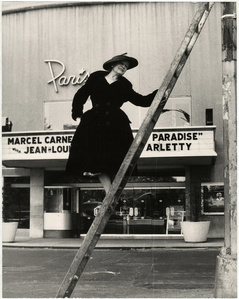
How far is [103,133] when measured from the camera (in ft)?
30.3

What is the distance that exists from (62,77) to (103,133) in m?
11.3

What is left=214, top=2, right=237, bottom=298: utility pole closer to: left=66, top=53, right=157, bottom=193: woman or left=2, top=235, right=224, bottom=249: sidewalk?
left=66, top=53, right=157, bottom=193: woman

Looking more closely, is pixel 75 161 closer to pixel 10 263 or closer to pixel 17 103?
pixel 10 263

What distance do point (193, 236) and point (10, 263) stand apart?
25.3 ft

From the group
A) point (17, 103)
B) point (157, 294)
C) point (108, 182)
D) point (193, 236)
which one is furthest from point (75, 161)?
point (17, 103)

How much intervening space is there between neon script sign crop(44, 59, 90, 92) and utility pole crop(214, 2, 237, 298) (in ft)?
43.8

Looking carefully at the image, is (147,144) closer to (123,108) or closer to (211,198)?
(123,108)

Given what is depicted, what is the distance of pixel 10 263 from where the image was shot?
41.9 ft

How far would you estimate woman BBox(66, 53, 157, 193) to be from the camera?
898cm

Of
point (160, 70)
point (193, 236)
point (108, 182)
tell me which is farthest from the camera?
point (160, 70)

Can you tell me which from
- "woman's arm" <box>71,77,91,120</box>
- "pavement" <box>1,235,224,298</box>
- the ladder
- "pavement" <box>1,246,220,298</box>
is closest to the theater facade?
"pavement" <box>1,235,224,298</box>

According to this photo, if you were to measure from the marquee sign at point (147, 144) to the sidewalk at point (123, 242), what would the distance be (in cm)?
297

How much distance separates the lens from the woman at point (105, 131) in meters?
8.98

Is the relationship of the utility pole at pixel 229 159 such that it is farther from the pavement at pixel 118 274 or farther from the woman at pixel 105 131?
the woman at pixel 105 131
